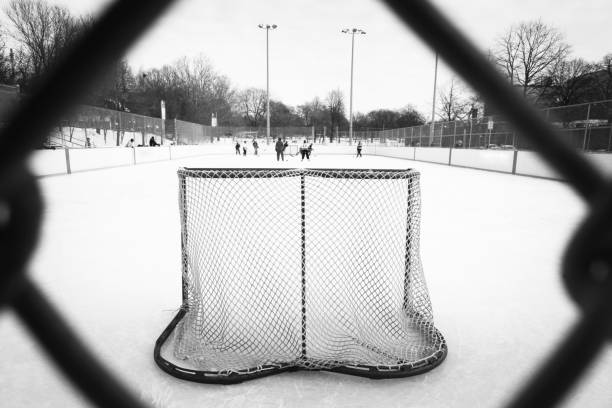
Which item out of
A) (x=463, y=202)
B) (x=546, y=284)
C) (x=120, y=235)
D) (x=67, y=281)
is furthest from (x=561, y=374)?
(x=463, y=202)

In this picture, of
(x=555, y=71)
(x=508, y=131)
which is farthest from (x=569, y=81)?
(x=508, y=131)

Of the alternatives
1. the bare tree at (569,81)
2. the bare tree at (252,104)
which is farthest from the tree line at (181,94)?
the bare tree at (569,81)

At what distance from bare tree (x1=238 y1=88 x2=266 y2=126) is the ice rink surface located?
79.6 metres

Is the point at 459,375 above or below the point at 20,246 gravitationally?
below

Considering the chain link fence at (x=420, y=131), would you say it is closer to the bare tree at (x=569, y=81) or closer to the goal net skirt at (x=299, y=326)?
the goal net skirt at (x=299, y=326)

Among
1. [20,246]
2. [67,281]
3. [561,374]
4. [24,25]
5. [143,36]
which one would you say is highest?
[24,25]

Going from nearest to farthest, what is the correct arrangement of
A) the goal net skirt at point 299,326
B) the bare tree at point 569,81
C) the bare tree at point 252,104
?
1. the goal net skirt at point 299,326
2. the bare tree at point 569,81
3. the bare tree at point 252,104

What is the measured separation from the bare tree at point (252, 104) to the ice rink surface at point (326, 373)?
79.6m

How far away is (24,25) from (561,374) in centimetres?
3438

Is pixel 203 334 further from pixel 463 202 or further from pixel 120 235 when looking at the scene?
pixel 463 202

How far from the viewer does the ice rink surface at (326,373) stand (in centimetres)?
201

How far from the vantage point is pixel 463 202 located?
8.30 metres

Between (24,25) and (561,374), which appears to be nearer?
(561,374)

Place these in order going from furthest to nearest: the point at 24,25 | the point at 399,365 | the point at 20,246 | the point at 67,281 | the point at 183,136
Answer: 1. the point at 183,136
2. the point at 24,25
3. the point at 67,281
4. the point at 399,365
5. the point at 20,246
